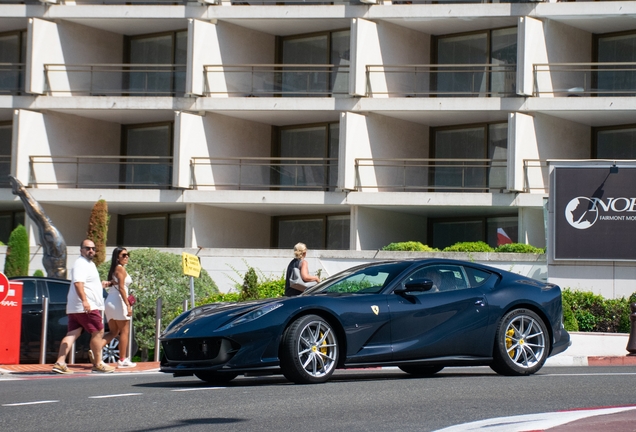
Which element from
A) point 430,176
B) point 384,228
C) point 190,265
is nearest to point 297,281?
point 190,265

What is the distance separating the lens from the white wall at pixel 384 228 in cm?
3241

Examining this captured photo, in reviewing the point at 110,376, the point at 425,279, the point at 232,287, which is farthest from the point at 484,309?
the point at 232,287

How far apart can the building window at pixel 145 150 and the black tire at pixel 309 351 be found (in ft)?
79.1

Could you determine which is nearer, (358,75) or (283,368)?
(283,368)

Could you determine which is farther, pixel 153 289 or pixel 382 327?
pixel 153 289

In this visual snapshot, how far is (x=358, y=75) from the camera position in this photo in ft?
105

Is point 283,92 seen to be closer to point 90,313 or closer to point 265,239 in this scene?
point 265,239

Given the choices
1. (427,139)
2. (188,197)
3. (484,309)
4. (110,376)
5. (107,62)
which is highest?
(107,62)

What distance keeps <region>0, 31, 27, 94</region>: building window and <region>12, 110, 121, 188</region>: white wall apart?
5.25 feet

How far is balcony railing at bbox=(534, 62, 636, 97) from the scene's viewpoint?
31.4 metres

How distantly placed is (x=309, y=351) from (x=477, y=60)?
81.8 ft

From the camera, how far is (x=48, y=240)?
86.1 ft

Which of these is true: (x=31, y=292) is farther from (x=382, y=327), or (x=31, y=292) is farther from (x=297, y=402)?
(x=297, y=402)

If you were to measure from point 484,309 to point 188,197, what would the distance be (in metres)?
22.4
